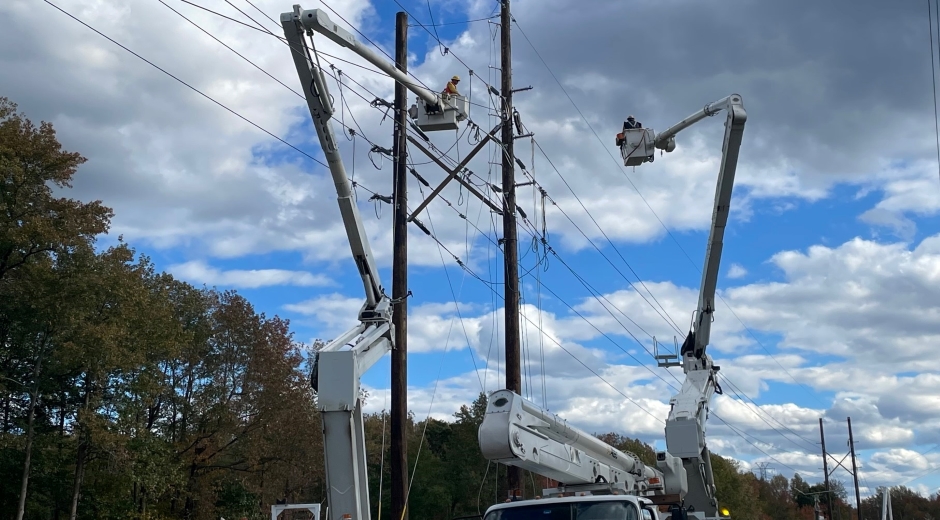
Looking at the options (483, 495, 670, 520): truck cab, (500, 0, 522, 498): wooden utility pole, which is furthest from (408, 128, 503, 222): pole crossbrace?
(483, 495, 670, 520): truck cab

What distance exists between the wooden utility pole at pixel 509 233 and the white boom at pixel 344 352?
7.71 meters

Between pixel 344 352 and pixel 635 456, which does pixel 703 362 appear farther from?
pixel 344 352

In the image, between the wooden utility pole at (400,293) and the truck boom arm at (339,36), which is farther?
the wooden utility pole at (400,293)

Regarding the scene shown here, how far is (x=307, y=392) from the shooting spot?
41094 millimetres

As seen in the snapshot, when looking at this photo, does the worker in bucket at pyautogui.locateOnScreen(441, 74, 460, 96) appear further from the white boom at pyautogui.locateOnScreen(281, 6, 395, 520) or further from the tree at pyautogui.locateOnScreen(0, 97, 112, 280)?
the tree at pyautogui.locateOnScreen(0, 97, 112, 280)

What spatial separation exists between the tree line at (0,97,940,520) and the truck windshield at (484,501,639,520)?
17.7 metres

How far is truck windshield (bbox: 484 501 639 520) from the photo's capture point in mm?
9617

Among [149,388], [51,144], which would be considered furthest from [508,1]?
[149,388]

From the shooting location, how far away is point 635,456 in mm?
15328

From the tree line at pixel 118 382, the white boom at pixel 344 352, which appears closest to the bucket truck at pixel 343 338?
the white boom at pixel 344 352

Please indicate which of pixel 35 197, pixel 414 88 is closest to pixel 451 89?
pixel 414 88

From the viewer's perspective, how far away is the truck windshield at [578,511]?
9617mm

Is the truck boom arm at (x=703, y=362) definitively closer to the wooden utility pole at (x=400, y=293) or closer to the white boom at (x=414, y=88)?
the white boom at (x=414, y=88)

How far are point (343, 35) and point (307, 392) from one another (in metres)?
31.2
